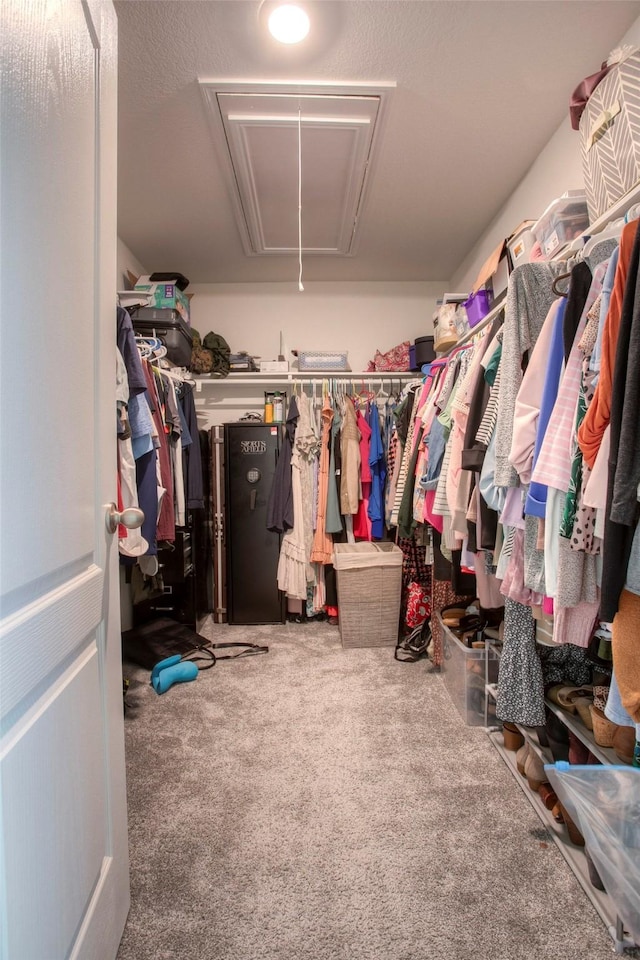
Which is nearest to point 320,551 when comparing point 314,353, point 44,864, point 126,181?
point 314,353

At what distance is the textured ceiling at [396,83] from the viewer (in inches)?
61.6

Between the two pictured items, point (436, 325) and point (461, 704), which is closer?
point (461, 704)

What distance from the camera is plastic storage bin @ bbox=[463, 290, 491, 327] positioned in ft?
7.80

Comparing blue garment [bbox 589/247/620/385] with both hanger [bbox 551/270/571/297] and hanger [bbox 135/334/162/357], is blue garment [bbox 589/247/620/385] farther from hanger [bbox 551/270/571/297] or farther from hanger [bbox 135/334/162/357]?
hanger [bbox 135/334/162/357]

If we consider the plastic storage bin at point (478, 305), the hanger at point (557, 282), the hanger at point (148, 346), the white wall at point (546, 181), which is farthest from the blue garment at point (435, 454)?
the hanger at point (148, 346)

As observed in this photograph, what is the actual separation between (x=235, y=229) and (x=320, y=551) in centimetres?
217

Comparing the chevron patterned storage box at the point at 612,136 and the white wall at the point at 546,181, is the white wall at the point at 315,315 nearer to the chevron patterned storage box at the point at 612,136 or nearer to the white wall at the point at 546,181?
the white wall at the point at 546,181

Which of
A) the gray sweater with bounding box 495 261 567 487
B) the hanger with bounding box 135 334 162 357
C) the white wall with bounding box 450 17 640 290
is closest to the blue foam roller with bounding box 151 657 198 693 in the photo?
the hanger with bounding box 135 334 162 357

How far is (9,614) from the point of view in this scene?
0.59m

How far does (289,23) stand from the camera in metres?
1.56

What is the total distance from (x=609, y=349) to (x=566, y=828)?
1410 millimetres

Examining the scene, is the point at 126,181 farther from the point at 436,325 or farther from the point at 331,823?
the point at 331,823

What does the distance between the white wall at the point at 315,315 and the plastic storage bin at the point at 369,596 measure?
1669 mm

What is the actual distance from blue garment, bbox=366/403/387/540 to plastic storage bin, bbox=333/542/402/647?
1.37 ft
